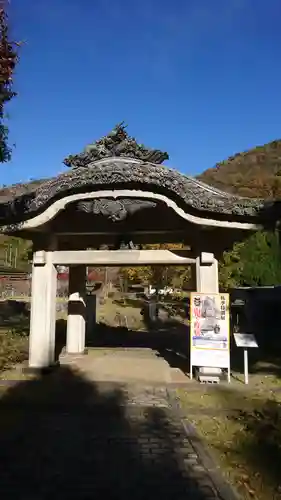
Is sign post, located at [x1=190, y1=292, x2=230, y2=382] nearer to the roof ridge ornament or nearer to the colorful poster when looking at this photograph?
the colorful poster

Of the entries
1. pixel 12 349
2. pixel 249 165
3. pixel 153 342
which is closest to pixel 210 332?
pixel 12 349

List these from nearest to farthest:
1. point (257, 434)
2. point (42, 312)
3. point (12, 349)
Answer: point (257, 434) < point (42, 312) < point (12, 349)

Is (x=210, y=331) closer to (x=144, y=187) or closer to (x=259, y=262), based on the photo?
(x=144, y=187)

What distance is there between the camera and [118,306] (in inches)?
1152

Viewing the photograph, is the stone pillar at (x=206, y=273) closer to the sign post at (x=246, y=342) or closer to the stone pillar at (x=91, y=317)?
the sign post at (x=246, y=342)

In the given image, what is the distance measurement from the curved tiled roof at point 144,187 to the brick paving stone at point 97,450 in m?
4.10

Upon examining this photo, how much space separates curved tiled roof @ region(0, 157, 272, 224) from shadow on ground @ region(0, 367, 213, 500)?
425 cm

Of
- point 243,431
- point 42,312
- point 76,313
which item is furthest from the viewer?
point 76,313

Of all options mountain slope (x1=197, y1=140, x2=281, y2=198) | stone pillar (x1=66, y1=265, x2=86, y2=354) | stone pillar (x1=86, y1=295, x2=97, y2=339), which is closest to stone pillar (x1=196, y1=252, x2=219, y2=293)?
stone pillar (x1=66, y1=265, x2=86, y2=354)

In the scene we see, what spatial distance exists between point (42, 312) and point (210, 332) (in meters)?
4.12

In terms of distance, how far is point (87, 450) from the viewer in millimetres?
4902

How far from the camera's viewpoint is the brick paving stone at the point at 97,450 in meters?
3.95

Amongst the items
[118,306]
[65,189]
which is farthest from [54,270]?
[118,306]

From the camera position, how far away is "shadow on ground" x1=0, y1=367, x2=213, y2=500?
395cm
